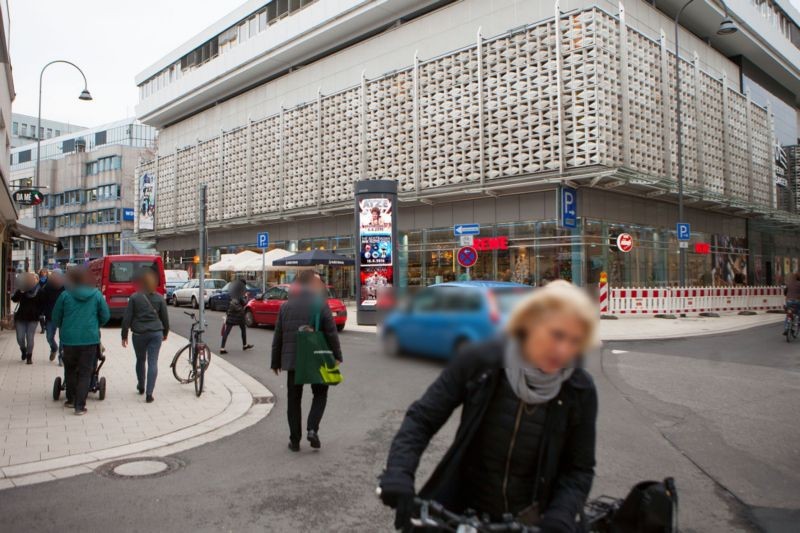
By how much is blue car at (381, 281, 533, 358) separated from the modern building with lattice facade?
513 inches

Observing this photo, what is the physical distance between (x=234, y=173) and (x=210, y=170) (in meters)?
3.67

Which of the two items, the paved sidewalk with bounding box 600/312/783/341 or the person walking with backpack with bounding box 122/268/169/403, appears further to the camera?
the paved sidewalk with bounding box 600/312/783/341

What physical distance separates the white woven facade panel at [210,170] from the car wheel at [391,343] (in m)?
42.8

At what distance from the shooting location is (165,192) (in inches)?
1898

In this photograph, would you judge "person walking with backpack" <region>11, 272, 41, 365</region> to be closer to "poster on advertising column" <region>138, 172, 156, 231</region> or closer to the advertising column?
the advertising column

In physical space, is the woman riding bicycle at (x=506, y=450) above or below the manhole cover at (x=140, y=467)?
above

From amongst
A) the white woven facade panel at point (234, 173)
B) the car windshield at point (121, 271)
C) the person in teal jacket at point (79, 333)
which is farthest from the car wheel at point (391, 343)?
the white woven facade panel at point (234, 173)

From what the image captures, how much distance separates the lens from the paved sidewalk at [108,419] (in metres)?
5.67

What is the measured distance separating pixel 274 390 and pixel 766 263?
38.8 m

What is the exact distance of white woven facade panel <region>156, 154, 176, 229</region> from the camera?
47281mm

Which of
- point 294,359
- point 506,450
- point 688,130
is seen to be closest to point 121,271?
point 294,359

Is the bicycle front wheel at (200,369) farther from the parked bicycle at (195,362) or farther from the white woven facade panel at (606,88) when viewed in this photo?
the white woven facade panel at (606,88)

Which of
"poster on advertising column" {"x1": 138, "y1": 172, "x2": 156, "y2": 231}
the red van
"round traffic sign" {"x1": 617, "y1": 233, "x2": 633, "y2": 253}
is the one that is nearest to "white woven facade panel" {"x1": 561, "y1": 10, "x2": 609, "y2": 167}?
the red van

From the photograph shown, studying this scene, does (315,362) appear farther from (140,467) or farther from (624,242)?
(624,242)
